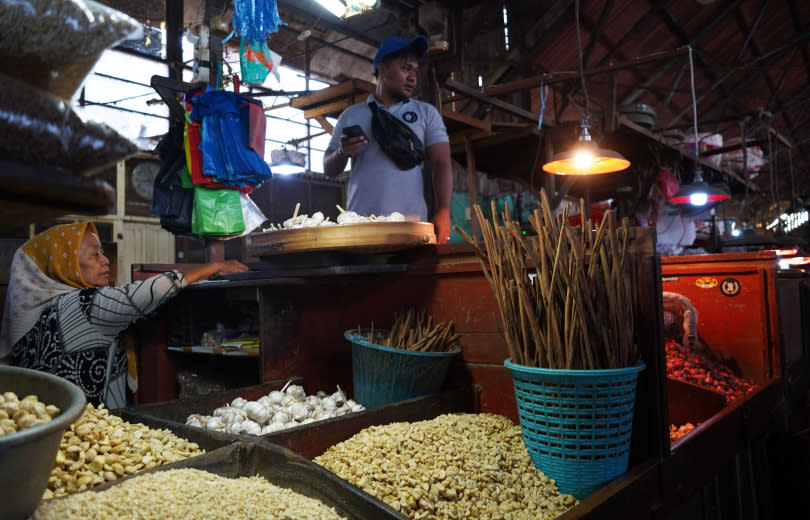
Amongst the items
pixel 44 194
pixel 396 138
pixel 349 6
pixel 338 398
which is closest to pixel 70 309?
pixel 338 398

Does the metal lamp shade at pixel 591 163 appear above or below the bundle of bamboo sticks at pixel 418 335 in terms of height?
above

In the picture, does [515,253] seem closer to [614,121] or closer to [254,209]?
[254,209]

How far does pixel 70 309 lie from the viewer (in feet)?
7.79

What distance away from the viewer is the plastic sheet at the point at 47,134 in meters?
0.39

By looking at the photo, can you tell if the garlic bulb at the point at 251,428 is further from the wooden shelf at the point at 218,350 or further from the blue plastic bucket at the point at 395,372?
the wooden shelf at the point at 218,350

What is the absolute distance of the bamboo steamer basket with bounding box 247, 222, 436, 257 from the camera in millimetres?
1889

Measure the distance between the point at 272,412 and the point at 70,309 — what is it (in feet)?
3.90

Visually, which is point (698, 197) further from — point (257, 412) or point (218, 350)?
point (257, 412)

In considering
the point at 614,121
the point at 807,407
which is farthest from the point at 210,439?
the point at 614,121

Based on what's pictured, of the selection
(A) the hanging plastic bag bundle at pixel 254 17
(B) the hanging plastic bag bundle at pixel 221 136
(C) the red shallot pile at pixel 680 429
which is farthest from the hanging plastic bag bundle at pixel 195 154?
(C) the red shallot pile at pixel 680 429

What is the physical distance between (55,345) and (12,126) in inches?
96.1

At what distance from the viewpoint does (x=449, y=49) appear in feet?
12.9

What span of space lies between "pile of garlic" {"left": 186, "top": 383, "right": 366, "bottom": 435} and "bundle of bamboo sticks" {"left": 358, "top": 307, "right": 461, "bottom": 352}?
27 centimetres

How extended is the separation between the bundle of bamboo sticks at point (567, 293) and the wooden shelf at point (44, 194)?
1.19 m
